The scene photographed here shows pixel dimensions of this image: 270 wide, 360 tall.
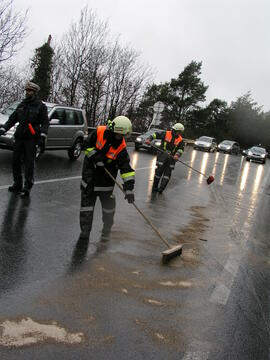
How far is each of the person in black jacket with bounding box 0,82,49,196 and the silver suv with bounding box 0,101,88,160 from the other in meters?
4.58

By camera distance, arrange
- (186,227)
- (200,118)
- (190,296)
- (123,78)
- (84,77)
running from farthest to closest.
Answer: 1. (200,118)
2. (123,78)
3. (84,77)
4. (186,227)
5. (190,296)

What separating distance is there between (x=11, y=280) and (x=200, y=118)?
66394 millimetres

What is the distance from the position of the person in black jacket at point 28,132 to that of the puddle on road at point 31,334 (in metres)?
4.46

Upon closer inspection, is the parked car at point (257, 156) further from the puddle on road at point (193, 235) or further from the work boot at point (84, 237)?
the work boot at point (84, 237)

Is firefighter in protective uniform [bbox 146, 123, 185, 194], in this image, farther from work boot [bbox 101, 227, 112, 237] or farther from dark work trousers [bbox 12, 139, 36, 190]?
work boot [bbox 101, 227, 112, 237]

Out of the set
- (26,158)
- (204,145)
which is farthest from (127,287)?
(204,145)

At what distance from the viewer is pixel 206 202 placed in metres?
10.4

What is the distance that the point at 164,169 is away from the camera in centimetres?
1078

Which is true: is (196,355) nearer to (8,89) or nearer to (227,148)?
(8,89)

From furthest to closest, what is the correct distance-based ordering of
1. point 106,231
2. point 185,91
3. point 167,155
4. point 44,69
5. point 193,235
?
point 185,91
point 44,69
point 167,155
point 193,235
point 106,231

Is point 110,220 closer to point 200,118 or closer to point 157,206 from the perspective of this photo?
point 157,206

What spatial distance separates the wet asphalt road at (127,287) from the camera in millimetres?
3176

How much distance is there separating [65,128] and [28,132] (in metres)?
6.23

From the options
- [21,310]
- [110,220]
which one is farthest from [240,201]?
[21,310]
